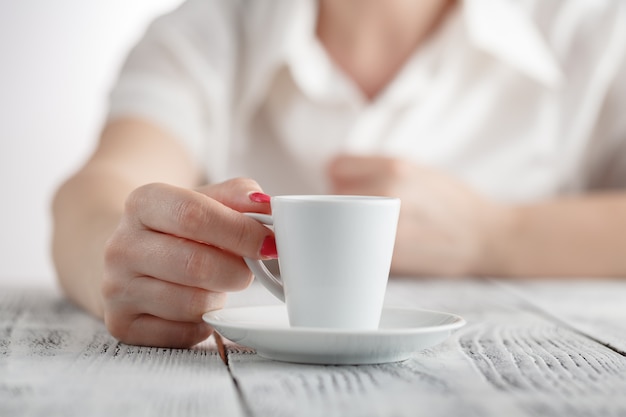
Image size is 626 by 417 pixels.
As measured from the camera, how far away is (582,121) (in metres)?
1.52

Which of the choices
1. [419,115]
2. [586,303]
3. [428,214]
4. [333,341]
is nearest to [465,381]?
[333,341]

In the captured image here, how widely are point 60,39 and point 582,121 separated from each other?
3205mm

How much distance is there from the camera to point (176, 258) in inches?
24.7

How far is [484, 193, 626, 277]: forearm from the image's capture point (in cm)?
129

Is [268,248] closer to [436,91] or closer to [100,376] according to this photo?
[100,376]

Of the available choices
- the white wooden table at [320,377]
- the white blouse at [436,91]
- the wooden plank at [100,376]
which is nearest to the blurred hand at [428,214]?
the white blouse at [436,91]

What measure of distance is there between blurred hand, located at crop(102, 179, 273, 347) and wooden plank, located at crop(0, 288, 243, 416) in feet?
0.08

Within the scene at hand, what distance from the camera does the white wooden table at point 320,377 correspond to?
0.46 meters

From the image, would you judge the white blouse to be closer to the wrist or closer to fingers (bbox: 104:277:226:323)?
the wrist

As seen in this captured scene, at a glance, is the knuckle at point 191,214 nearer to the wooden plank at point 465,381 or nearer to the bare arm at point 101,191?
the wooden plank at point 465,381

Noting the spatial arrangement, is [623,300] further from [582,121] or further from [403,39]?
[403,39]

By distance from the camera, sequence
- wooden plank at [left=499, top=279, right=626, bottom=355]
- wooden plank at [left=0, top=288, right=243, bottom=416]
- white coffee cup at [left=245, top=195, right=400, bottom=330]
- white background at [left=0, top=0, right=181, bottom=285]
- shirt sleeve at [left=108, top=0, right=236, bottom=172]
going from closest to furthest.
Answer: wooden plank at [left=0, top=288, right=243, bottom=416] < white coffee cup at [left=245, top=195, right=400, bottom=330] < wooden plank at [left=499, top=279, right=626, bottom=355] < shirt sleeve at [left=108, top=0, right=236, bottom=172] < white background at [left=0, top=0, right=181, bottom=285]

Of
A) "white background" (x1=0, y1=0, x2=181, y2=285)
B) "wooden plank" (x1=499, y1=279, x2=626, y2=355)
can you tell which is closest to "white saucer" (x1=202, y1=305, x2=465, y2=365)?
"wooden plank" (x1=499, y1=279, x2=626, y2=355)

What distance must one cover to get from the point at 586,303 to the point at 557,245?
320 millimetres
